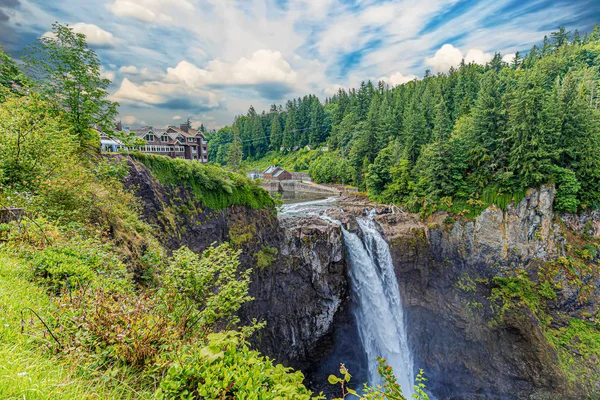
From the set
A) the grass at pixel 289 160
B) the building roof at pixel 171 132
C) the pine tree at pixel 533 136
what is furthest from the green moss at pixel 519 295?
the grass at pixel 289 160

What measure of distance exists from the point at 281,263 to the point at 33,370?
17488mm

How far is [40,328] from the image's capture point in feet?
A: 10.2

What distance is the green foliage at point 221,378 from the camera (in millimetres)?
2666

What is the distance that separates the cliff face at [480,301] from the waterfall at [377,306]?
6.83 ft

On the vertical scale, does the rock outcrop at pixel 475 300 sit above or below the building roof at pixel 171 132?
below

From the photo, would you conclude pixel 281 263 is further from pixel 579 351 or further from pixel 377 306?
pixel 579 351

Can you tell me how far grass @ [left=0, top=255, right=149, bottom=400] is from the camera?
220cm

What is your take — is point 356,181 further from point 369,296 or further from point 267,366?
point 267,366

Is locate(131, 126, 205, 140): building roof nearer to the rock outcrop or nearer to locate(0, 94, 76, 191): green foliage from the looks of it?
the rock outcrop

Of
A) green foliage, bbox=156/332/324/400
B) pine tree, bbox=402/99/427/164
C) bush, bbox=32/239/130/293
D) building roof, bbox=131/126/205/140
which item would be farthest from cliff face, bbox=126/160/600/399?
building roof, bbox=131/126/205/140

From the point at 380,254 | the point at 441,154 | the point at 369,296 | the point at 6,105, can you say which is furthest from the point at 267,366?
the point at 441,154

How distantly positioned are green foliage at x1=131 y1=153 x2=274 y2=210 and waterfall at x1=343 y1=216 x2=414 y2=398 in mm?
8722

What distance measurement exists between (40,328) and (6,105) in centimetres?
728

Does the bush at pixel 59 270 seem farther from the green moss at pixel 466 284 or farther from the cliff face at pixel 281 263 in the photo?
the green moss at pixel 466 284
